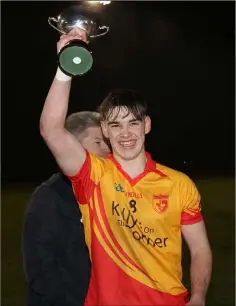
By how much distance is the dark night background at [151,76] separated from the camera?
1194 cm

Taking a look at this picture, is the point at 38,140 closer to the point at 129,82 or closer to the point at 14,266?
the point at 129,82

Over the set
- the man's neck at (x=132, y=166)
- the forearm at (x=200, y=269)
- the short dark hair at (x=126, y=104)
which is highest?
the short dark hair at (x=126, y=104)

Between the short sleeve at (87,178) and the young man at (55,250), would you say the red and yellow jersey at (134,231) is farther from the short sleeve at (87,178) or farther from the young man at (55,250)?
the young man at (55,250)

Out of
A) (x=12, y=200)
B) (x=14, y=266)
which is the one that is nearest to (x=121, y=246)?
(x=14, y=266)

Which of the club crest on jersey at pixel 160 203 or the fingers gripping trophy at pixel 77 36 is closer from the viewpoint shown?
the fingers gripping trophy at pixel 77 36

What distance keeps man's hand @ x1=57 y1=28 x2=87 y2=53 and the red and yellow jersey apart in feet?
1.34

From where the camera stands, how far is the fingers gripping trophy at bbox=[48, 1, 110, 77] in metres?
1.61

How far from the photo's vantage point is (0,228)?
7406 millimetres

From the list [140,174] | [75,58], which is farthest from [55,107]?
[140,174]

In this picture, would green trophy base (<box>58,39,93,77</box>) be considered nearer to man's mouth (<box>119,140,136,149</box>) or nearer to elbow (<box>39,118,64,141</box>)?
elbow (<box>39,118,64,141</box>)

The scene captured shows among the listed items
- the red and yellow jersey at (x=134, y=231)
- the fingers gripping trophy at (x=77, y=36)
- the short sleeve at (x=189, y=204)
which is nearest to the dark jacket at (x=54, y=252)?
the red and yellow jersey at (x=134, y=231)

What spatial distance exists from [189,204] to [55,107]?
1.89ft

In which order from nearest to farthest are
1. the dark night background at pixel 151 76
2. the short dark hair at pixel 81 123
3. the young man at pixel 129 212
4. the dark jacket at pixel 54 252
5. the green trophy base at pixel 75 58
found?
the green trophy base at pixel 75 58
the young man at pixel 129 212
the dark jacket at pixel 54 252
the short dark hair at pixel 81 123
the dark night background at pixel 151 76

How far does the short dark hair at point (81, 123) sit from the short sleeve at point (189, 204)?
29.6 inches
